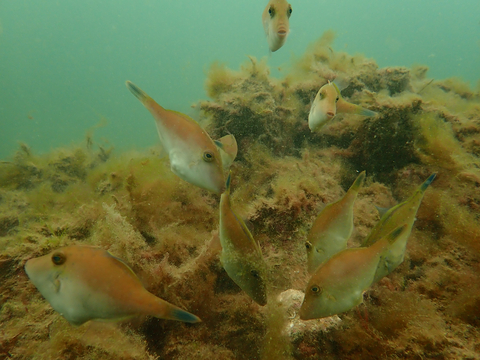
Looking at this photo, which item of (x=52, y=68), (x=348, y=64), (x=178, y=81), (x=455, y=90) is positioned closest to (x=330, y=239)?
(x=348, y=64)

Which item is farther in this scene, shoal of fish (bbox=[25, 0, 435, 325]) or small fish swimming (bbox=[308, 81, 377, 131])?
small fish swimming (bbox=[308, 81, 377, 131])

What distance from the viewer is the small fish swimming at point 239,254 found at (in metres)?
1.61

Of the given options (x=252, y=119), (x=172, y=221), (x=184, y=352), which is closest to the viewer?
(x=184, y=352)

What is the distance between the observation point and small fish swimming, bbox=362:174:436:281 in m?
1.71

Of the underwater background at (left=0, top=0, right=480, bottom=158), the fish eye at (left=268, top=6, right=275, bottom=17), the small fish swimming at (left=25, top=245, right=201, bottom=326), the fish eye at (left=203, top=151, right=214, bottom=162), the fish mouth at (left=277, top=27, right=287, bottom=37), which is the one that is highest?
the underwater background at (left=0, top=0, right=480, bottom=158)

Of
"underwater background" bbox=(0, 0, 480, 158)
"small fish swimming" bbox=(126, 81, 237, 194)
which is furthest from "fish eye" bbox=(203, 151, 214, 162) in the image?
"underwater background" bbox=(0, 0, 480, 158)

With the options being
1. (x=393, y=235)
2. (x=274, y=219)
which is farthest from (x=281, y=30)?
(x=393, y=235)

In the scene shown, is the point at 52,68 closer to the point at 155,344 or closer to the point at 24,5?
the point at 24,5

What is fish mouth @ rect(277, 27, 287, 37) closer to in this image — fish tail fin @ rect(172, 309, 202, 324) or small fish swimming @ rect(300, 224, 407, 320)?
small fish swimming @ rect(300, 224, 407, 320)

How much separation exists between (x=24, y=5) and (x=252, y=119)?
22342 centimetres

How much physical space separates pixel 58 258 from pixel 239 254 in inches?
47.2

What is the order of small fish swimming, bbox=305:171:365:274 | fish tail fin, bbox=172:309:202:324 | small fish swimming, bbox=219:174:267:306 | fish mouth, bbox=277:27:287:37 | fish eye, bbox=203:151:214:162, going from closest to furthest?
1. fish tail fin, bbox=172:309:202:324
2. small fish swimming, bbox=219:174:267:306
3. fish eye, bbox=203:151:214:162
4. small fish swimming, bbox=305:171:365:274
5. fish mouth, bbox=277:27:287:37

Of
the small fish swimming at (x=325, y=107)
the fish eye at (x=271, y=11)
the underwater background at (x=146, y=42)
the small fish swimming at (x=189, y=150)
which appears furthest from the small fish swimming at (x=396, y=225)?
the underwater background at (x=146, y=42)

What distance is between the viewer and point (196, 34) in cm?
16688
